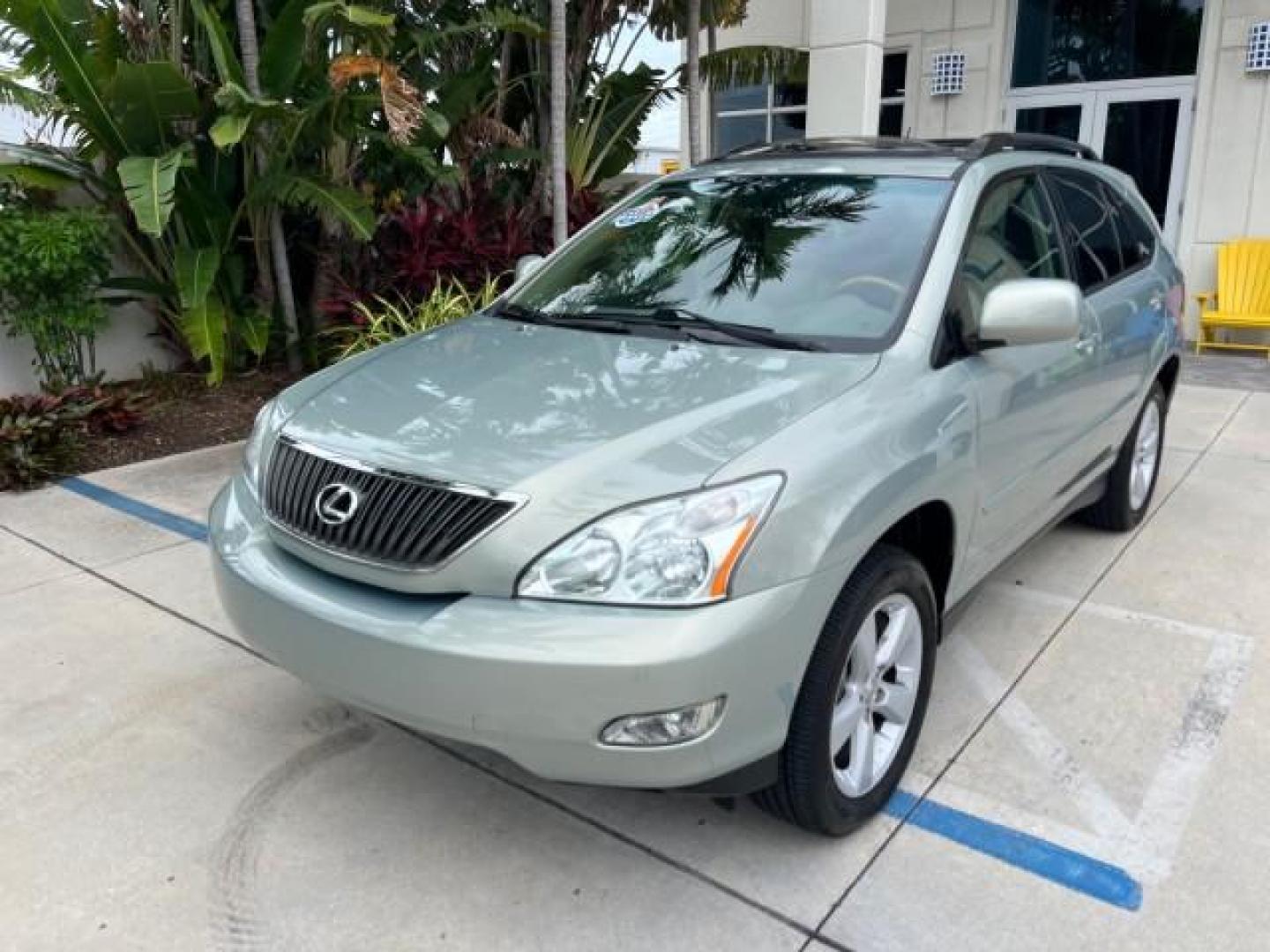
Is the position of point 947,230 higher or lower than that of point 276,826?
higher

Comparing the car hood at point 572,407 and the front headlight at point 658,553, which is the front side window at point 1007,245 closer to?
the car hood at point 572,407

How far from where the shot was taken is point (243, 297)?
25.0ft

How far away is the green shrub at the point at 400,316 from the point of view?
23.9ft

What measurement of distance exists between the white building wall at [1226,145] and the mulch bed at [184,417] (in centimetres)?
906

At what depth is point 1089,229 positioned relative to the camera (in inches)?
166

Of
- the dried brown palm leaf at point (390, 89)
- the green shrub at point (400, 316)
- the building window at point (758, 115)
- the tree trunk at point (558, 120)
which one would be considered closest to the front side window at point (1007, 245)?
the dried brown palm leaf at point (390, 89)

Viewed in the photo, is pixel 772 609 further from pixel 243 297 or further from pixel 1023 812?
pixel 243 297

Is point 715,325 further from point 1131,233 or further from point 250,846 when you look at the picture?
point 1131,233

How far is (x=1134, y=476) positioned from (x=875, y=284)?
253 centimetres

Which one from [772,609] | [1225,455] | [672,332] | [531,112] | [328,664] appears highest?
[531,112]

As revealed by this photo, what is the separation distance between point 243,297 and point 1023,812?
664 centimetres

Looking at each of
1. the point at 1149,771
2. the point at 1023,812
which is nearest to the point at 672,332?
the point at 1023,812

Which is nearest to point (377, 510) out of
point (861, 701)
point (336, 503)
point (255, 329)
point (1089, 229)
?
point (336, 503)

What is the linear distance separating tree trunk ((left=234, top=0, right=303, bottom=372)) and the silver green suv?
13.0ft
